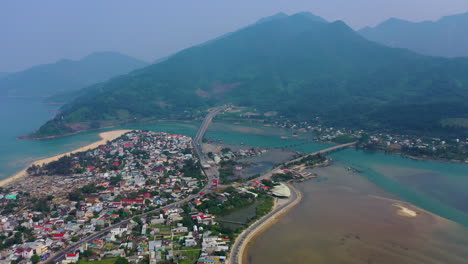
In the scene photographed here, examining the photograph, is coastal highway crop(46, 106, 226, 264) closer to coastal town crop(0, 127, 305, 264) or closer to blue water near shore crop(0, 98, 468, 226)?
coastal town crop(0, 127, 305, 264)

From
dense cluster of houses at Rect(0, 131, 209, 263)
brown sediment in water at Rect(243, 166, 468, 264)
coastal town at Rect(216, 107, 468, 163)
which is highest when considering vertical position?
coastal town at Rect(216, 107, 468, 163)

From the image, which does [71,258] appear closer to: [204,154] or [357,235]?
[357,235]

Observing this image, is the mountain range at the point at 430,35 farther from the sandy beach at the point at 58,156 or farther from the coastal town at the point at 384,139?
the sandy beach at the point at 58,156

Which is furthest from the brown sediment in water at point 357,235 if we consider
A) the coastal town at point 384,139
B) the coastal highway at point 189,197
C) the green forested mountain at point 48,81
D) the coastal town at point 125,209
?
the green forested mountain at point 48,81

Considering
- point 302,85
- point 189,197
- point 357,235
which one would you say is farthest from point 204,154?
point 302,85

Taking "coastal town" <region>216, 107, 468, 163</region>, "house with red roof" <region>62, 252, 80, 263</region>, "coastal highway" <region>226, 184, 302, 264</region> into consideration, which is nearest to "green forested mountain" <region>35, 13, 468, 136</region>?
"coastal town" <region>216, 107, 468, 163</region>

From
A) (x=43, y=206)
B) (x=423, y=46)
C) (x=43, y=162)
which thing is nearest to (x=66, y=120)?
(x=43, y=162)

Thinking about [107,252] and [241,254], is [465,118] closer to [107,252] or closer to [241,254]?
[241,254]
